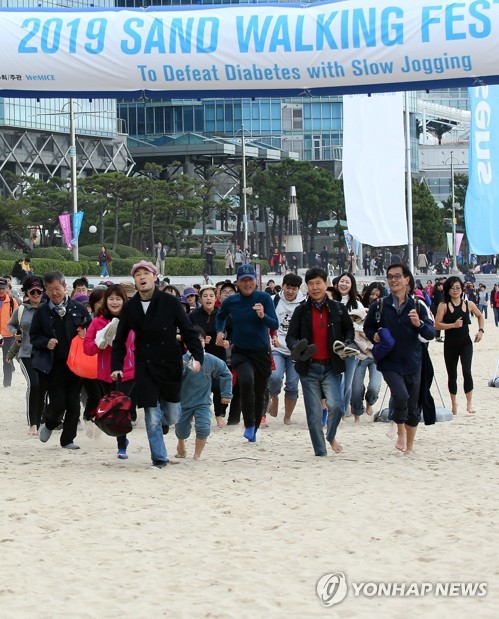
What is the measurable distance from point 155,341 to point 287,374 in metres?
3.78

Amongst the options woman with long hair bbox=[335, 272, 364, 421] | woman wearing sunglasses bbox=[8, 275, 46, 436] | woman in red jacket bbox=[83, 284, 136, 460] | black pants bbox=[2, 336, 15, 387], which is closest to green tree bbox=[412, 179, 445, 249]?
black pants bbox=[2, 336, 15, 387]

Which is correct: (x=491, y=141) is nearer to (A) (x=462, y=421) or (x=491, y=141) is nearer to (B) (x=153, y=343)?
(A) (x=462, y=421)

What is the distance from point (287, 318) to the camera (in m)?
12.9

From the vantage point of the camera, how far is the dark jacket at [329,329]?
10305 mm

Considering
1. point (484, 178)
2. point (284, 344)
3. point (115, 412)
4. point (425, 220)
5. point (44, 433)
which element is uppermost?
point (425, 220)

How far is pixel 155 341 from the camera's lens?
31.6ft

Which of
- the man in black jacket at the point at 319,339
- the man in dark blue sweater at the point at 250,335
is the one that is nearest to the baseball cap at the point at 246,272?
the man in dark blue sweater at the point at 250,335

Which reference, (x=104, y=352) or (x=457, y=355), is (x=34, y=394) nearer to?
(x=104, y=352)

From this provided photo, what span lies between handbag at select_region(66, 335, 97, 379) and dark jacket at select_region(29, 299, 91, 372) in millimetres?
174

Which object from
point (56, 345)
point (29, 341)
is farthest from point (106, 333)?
point (29, 341)

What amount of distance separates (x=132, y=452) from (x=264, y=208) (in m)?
77.2

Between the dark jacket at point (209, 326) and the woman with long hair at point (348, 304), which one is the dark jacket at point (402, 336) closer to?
the woman with long hair at point (348, 304)

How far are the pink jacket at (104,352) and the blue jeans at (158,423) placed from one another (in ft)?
1.29

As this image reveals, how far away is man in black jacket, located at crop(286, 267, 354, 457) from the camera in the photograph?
33.9 ft
